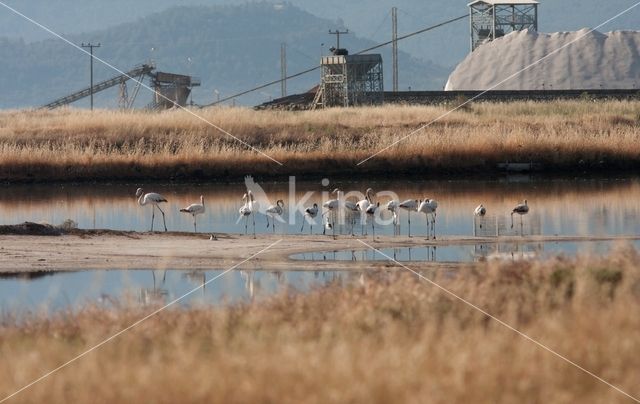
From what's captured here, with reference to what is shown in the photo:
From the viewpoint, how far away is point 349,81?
222 feet

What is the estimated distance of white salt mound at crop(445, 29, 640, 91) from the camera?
7794 cm

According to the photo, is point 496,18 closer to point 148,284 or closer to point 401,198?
point 401,198

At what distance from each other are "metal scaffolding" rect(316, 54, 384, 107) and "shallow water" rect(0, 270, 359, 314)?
47.0 metres

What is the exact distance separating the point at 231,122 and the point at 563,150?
41.4 ft

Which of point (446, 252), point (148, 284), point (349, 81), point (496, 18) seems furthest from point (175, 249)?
point (496, 18)

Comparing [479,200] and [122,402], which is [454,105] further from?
[122,402]

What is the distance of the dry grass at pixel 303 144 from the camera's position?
39.7 meters

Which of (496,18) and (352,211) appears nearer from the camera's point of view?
(352,211)

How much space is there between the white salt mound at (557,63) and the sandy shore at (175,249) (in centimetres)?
5362

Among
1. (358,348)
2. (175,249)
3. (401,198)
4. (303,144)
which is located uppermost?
(303,144)

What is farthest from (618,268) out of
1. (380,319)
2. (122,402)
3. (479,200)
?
(479,200)

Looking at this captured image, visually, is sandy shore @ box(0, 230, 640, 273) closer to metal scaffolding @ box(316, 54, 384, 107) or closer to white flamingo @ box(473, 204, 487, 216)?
white flamingo @ box(473, 204, 487, 216)

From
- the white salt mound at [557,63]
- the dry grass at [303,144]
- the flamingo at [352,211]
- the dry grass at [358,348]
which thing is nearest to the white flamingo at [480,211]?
the flamingo at [352,211]

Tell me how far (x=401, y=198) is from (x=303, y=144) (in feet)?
36.1
